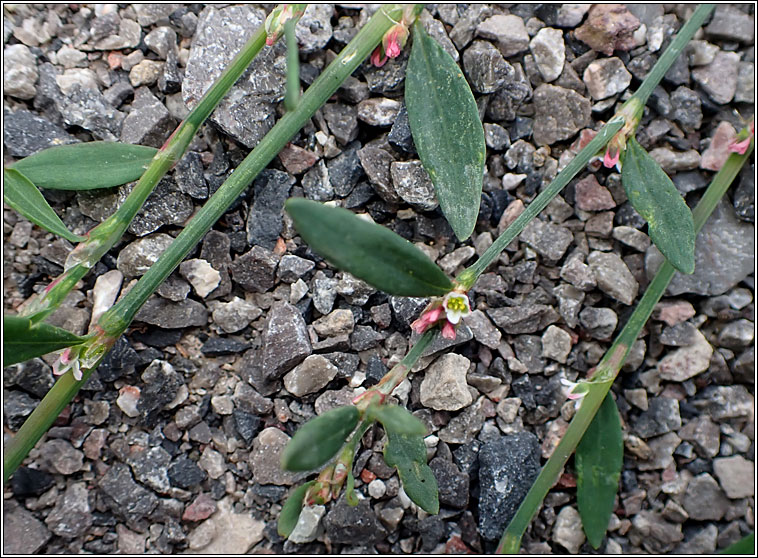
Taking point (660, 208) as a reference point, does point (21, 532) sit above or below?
below

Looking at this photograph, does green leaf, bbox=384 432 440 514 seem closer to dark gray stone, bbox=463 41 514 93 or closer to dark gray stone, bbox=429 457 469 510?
dark gray stone, bbox=429 457 469 510

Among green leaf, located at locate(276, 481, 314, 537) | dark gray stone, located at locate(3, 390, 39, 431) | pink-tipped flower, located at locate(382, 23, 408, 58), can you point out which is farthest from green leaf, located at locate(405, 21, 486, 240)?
dark gray stone, located at locate(3, 390, 39, 431)

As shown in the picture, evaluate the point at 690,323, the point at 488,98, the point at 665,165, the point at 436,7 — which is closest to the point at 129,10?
the point at 436,7

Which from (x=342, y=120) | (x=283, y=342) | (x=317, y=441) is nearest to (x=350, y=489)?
(x=317, y=441)

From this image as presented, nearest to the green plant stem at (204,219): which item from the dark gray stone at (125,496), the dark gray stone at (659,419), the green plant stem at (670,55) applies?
the dark gray stone at (125,496)

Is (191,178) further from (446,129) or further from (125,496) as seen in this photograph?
(125,496)

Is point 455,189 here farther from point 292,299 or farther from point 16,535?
point 16,535
